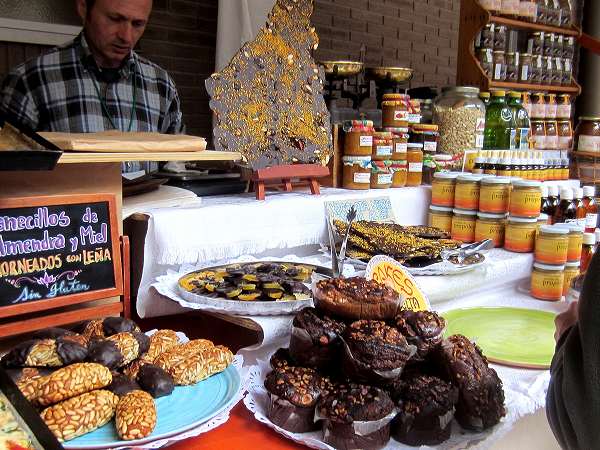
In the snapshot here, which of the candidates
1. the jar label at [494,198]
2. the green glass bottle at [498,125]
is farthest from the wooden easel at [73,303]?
the green glass bottle at [498,125]

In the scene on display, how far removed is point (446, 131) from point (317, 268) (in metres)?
1.26

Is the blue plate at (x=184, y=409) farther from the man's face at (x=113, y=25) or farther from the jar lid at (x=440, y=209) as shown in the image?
the man's face at (x=113, y=25)

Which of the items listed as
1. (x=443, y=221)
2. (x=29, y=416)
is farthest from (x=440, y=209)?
(x=29, y=416)

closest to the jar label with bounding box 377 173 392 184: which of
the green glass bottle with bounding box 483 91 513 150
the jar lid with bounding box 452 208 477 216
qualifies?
the jar lid with bounding box 452 208 477 216

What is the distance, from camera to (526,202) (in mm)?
2121

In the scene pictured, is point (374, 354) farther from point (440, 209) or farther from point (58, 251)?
point (440, 209)

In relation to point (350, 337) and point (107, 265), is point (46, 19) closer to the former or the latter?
point (107, 265)

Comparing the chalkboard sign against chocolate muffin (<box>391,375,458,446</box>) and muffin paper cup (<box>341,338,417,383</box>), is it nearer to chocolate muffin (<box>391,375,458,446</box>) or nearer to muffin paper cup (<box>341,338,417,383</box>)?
muffin paper cup (<box>341,338,417,383</box>)

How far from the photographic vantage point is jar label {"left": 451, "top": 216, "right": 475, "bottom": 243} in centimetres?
227

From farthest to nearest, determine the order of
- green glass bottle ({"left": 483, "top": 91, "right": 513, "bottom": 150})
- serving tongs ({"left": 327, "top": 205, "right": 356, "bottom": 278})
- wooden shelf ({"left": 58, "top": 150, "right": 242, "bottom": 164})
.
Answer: green glass bottle ({"left": 483, "top": 91, "right": 513, "bottom": 150}) → serving tongs ({"left": 327, "top": 205, "right": 356, "bottom": 278}) → wooden shelf ({"left": 58, "top": 150, "right": 242, "bottom": 164})

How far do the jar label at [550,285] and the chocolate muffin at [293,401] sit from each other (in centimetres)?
118

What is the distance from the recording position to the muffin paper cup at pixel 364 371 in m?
1.06

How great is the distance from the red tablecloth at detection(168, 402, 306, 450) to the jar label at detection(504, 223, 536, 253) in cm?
140

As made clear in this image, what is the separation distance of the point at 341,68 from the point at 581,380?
1725 mm
